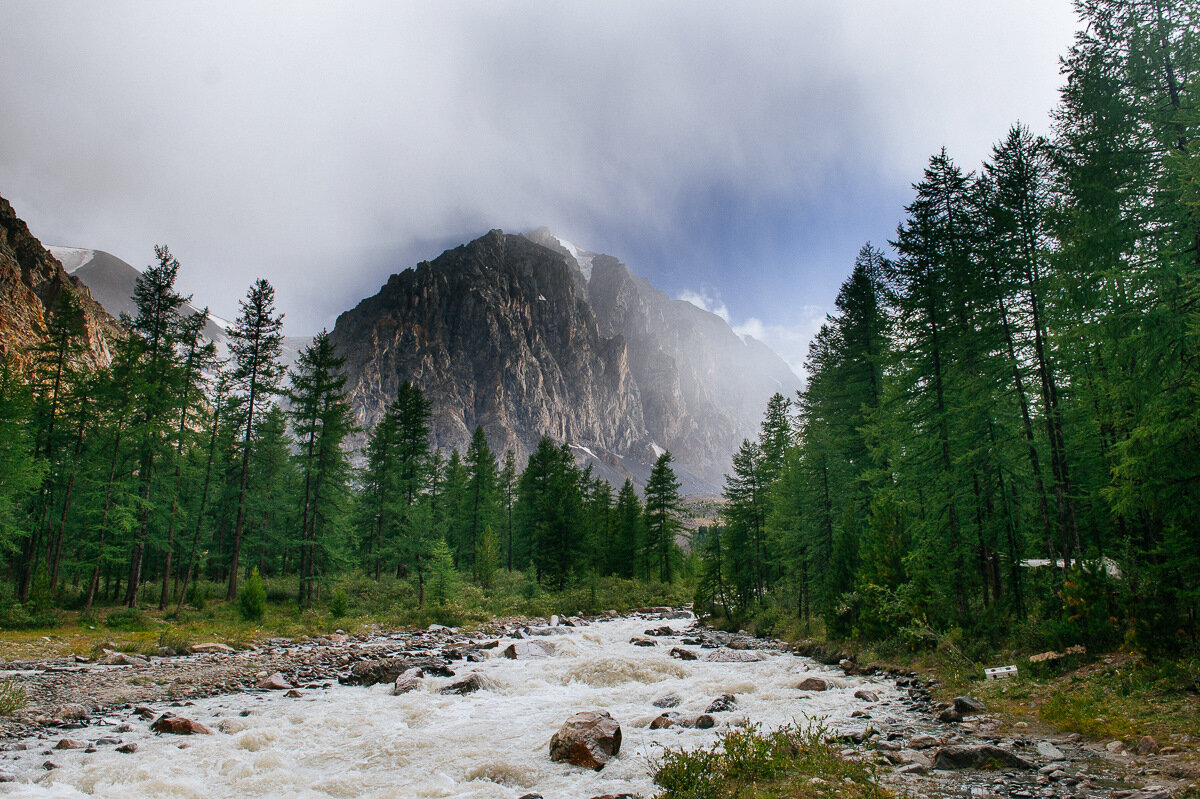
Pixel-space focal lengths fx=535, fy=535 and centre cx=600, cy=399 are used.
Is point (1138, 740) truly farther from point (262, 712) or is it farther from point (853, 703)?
point (262, 712)

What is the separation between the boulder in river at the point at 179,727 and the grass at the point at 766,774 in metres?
8.24

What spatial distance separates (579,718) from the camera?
378 inches

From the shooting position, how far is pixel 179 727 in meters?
9.56

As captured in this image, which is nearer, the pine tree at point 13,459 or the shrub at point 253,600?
the pine tree at point 13,459

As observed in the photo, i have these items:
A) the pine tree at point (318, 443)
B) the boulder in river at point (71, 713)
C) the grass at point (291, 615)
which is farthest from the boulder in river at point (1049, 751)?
the pine tree at point (318, 443)

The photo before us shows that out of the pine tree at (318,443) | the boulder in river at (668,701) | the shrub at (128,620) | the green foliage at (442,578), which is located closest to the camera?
the boulder in river at (668,701)

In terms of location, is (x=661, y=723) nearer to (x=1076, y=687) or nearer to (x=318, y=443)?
(x=1076, y=687)

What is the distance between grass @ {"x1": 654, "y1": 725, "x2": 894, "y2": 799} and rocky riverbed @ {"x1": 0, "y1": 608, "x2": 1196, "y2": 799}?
0.57m

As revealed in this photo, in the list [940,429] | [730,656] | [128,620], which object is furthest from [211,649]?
[940,429]

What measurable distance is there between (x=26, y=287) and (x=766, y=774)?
88.9 meters

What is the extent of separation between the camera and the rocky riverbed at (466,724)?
7133 mm

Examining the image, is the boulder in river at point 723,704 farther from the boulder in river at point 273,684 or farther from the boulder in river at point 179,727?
the boulder in river at point 273,684

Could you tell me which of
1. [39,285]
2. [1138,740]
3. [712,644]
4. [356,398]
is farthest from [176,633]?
[356,398]

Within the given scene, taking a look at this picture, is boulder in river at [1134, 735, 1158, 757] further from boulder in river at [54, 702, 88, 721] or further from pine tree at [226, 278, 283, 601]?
pine tree at [226, 278, 283, 601]
